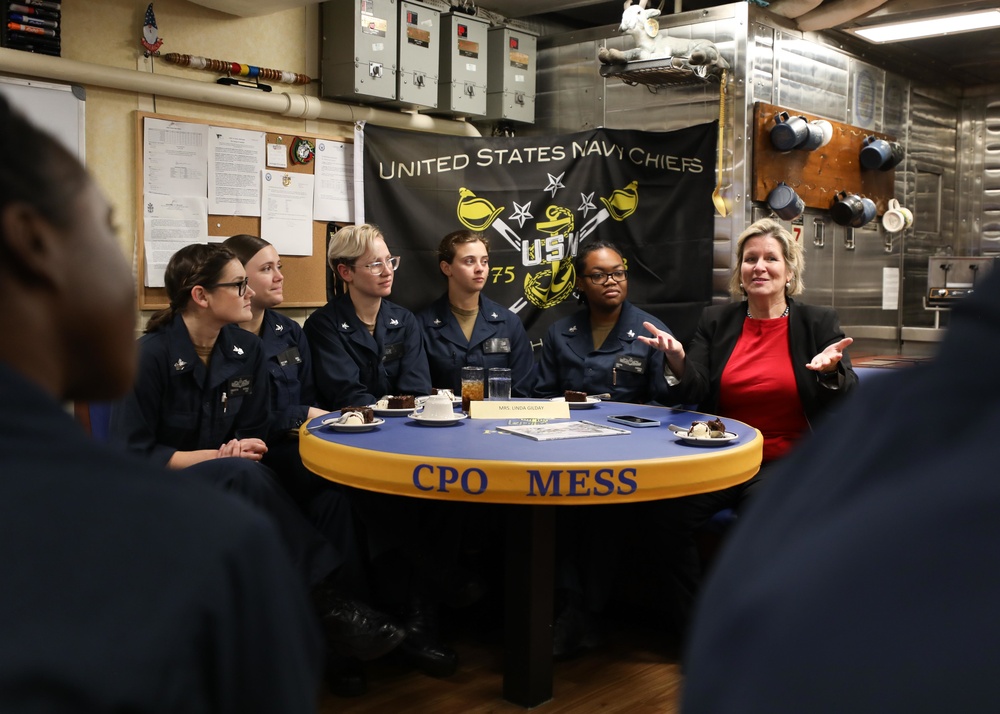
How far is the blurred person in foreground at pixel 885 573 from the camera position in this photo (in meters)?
0.37

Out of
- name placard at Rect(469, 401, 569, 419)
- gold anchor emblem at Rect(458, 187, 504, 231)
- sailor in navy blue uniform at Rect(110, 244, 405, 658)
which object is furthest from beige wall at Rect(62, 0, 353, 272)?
name placard at Rect(469, 401, 569, 419)

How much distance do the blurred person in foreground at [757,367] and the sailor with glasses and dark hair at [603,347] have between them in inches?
12.1

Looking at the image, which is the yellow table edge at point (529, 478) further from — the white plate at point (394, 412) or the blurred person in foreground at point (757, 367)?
the blurred person in foreground at point (757, 367)

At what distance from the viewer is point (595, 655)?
3.44 m

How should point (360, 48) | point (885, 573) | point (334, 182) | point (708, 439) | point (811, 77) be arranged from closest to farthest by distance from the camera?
1. point (885, 573)
2. point (708, 439)
3. point (360, 48)
4. point (334, 182)
5. point (811, 77)

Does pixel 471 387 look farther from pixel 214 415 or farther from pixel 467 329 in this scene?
pixel 467 329

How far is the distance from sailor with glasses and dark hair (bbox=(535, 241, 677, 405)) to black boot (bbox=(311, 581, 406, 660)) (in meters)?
1.49

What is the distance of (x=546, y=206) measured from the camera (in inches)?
220

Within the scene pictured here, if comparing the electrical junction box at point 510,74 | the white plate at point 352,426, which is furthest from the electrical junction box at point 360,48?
the white plate at point 352,426

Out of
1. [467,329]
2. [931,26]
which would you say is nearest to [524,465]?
[467,329]

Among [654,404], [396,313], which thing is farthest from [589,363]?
[396,313]

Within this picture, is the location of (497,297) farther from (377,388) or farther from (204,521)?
(204,521)

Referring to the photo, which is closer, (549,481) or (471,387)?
(549,481)

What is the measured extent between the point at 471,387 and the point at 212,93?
7.24 feet
